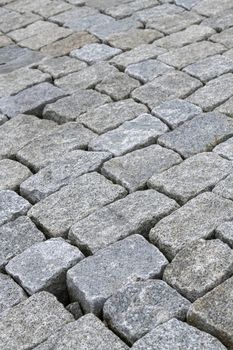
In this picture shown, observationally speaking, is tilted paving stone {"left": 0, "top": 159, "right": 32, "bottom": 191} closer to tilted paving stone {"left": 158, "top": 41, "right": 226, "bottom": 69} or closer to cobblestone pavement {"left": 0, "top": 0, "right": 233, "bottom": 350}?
cobblestone pavement {"left": 0, "top": 0, "right": 233, "bottom": 350}

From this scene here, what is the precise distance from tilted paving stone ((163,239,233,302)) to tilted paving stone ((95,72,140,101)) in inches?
73.3

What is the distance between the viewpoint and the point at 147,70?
4961mm

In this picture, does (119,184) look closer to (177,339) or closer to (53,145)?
(53,145)

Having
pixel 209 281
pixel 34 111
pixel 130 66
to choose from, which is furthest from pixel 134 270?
pixel 130 66

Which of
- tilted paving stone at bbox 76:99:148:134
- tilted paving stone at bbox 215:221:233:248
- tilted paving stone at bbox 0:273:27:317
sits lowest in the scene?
tilted paving stone at bbox 0:273:27:317

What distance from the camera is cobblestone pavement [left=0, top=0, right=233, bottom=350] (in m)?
2.74

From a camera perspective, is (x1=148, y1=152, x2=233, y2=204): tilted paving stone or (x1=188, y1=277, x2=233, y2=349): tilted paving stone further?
(x1=148, y1=152, x2=233, y2=204): tilted paving stone

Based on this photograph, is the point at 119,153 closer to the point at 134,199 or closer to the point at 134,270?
the point at 134,199

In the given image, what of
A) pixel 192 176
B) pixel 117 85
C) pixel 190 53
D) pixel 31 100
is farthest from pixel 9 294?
pixel 190 53

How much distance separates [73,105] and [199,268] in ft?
6.71

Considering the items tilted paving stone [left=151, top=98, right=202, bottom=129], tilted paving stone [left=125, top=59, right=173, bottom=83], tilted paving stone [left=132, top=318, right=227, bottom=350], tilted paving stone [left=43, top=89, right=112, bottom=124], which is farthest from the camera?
tilted paving stone [left=125, top=59, right=173, bottom=83]

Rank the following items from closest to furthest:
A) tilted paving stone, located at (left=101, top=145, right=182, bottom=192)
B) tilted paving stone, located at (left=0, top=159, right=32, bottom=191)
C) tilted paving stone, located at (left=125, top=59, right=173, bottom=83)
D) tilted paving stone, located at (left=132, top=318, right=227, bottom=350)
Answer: tilted paving stone, located at (left=132, top=318, right=227, bottom=350)
tilted paving stone, located at (left=101, top=145, right=182, bottom=192)
tilted paving stone, located at (left=0, top=159, right=32, bottom=191)
tilted paving stone, located at (left=125, top=59, right=173, bottom=83)

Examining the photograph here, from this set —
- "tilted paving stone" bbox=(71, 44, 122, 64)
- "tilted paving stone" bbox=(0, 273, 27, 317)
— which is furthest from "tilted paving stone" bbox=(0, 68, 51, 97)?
"tilted paving stone" bbox=(0, 273, 27, 317)

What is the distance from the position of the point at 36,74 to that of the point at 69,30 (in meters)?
0.97
